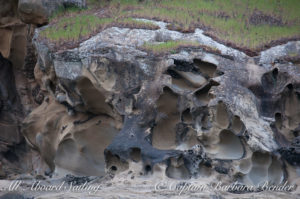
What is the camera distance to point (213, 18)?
37.1ft

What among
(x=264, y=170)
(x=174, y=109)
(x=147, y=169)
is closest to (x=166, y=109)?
(x=174, y=109)

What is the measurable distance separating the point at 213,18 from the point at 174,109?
2.92 meters

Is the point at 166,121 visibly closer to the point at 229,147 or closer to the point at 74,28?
the point at 229,147

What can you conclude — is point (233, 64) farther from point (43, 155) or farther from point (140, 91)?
point (43, 155)

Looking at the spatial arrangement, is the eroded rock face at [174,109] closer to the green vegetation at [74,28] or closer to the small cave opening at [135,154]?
the small cave opening at [135,154]

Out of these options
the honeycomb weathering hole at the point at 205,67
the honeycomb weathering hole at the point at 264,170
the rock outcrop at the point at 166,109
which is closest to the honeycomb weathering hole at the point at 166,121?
the rock outcrop at the point at 166,109

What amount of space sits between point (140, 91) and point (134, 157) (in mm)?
1277

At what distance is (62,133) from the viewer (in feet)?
34.9

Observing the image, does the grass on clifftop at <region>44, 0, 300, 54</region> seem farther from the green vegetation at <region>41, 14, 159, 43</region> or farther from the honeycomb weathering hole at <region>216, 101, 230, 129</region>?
the honeycomb weathering hole at <region>216, 101, 230, 129</region>

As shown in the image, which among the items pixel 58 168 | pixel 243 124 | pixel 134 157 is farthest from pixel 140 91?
pixel 58 168

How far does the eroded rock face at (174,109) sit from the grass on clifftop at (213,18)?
0.46 metres

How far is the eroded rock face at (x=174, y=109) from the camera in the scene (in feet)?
27.7

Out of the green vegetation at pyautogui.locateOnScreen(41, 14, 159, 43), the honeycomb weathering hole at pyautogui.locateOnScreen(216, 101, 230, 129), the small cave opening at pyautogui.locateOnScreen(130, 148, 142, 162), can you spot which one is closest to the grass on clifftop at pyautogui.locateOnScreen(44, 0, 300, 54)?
the green vegetation at pyautogui.locateOnScreen(41, 14, 159, 43)

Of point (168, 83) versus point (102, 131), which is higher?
point (168, 83)
